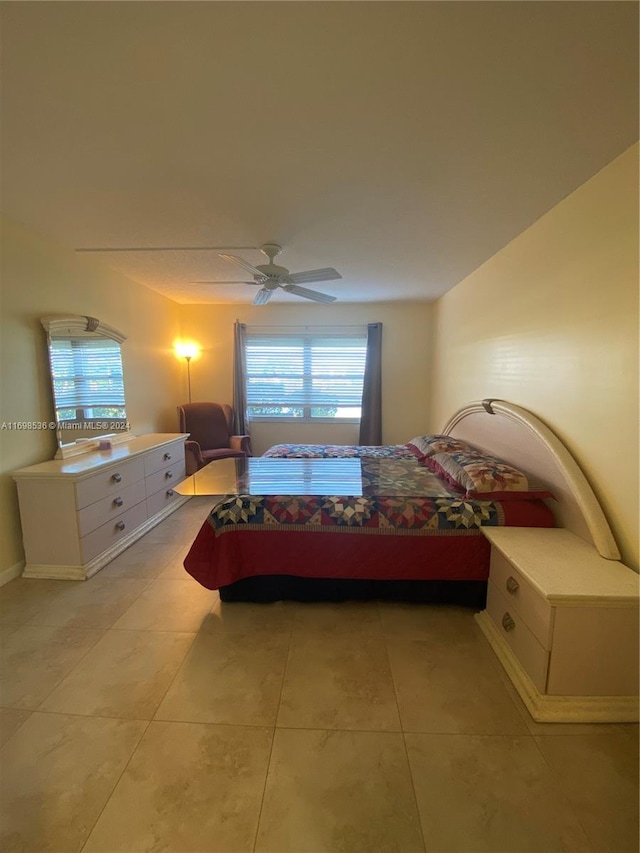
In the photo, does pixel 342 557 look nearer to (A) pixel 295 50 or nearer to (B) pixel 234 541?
(B) pixel 234 541

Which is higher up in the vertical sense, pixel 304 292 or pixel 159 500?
pixel 304 292

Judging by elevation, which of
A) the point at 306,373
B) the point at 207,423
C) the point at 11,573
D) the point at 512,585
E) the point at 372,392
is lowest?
the point at 11,573

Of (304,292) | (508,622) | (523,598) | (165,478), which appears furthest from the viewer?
(165,478)

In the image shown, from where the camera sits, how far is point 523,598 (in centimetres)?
169

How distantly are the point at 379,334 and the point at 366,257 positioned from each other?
1945mm

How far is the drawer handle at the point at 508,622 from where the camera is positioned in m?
1.77

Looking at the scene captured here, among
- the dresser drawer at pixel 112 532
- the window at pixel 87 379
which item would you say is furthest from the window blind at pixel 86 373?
the dresser drawer at pixel 112 532

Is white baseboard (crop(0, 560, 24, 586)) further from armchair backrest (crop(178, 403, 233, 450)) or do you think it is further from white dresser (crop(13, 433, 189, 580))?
armchair backrest (crop(178, 403, 233, 450))

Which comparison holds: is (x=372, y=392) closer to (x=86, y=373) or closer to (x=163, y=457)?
(x=163, y=457)

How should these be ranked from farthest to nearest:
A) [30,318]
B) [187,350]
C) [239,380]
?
[239,380]
[187,350]
[30,318]

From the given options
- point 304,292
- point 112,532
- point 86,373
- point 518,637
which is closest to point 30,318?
point 86,373

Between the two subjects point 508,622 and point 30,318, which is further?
point 30,318

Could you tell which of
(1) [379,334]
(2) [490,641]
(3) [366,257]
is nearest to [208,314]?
(1) [379,334]

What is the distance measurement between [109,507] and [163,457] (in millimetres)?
897
